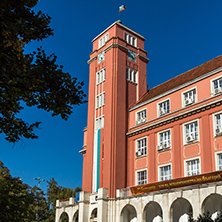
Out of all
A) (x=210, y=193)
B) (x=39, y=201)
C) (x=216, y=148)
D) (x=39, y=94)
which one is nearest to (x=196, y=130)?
(x=216, y=148)

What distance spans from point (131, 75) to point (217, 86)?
12295mm

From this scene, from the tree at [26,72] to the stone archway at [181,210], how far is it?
20402 millimetres

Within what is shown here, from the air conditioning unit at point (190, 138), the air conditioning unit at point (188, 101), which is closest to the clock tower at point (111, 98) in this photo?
the air conditioning unit at point (188, 101)

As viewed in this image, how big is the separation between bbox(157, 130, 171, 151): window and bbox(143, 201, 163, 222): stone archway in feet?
16.1

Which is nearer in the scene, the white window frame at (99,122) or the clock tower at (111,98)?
the clock tower at (111,98)

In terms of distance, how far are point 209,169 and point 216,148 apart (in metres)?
1.72

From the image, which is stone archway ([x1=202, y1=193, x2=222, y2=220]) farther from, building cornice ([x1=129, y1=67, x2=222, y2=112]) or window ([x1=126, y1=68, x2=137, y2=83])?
window ([x1=126, y1=68, x2=137, y2=83])

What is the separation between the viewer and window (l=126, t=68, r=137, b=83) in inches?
1521

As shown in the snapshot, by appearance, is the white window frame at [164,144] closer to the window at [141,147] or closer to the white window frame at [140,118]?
the window at [141,147]

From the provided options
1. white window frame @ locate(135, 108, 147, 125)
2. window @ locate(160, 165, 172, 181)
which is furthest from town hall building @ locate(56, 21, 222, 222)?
white window frame @ locate(135, 108, 147, 125)

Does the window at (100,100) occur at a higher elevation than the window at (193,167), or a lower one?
higher

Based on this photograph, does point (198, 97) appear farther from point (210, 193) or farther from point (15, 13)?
point (15, 13)

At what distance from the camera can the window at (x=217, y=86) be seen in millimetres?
28234

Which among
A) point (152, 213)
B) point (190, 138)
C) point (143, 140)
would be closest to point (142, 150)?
point (143, 140)
